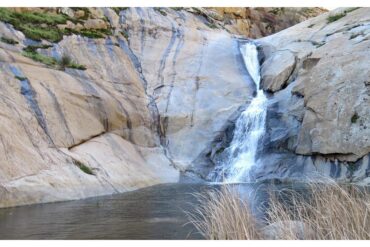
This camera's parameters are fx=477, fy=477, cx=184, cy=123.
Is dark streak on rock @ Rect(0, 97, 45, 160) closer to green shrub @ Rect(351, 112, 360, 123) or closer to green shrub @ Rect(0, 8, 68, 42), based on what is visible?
green shrub @ Rect(0, 8, 68, 42)

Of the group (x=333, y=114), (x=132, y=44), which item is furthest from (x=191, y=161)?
(x=132, y=44)

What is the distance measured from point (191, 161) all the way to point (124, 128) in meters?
3.51

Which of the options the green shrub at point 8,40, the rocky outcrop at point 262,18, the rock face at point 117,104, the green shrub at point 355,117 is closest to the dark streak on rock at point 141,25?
the rock face at point 117,104

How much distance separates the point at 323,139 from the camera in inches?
786

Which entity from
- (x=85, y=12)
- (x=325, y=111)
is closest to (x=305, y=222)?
(x=325, y=111)

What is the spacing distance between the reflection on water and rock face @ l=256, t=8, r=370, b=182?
581cm

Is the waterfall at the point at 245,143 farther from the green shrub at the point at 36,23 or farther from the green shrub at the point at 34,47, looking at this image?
the green shrub at the point at 36,23

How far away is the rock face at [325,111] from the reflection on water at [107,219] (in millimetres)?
5812

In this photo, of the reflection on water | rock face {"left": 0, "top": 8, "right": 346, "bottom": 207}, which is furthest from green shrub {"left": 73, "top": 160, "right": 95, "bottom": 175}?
the reflection on water

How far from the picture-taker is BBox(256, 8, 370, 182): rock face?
1923 centimetres

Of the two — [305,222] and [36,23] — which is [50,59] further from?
[305,222]

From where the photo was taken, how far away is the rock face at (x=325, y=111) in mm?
19234

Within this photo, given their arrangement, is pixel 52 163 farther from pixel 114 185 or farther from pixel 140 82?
pixel 140 82
